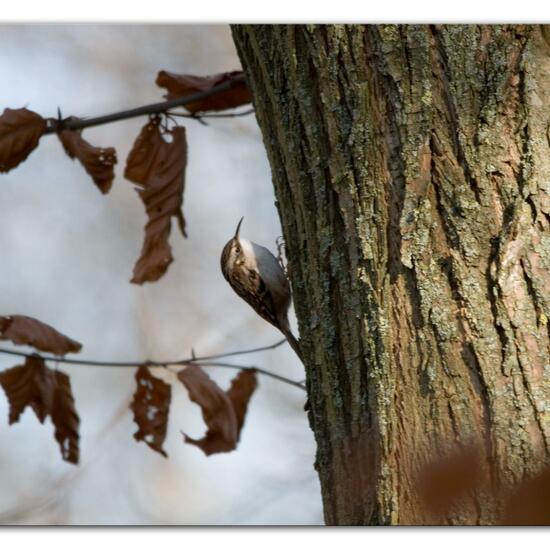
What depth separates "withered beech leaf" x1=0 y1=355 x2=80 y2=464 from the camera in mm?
1749

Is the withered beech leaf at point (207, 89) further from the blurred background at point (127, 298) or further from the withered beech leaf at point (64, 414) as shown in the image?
the withered beech leaf at point (64, 414)

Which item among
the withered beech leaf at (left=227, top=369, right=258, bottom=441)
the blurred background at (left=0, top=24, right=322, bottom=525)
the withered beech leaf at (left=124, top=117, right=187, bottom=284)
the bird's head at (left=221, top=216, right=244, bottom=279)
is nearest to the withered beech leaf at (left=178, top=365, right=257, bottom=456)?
the withered beech leaf at (left=227, top=369, right=258, bottom=441)

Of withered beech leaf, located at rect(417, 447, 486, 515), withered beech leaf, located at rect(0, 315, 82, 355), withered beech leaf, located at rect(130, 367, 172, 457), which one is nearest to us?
withered beech leaf, located at rect(417, 447, 486, 515)

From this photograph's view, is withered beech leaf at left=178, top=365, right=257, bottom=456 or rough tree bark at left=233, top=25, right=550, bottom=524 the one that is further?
withered beech leaf at left=178, top=365, right=257, bottom=456

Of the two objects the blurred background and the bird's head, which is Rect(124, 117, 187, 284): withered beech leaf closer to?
the blurred background

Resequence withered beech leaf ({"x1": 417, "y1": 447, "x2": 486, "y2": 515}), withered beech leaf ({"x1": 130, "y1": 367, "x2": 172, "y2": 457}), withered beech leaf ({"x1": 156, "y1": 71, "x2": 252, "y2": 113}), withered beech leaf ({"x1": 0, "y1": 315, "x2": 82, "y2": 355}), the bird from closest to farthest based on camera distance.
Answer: withered beech leaf ({"x1": 417, "y1": 447, "x2": 486, "y2": 515}) < withered beech leaf ({"x1": 0, "y1": 315, "x2": 82, "y2": 355}) < withered beech leaf ({"x1": 130, "y1": 367, "x2": 172, "y2": 457}) < withered beech leaf ({"x1": 156, "y1": 71, "x2": 252, "y2": 113}) < the bird

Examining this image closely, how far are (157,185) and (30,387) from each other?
55cm

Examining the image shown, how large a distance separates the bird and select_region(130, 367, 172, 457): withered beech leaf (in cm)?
51

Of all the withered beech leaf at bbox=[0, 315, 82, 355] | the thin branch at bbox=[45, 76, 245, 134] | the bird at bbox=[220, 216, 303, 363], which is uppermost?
the thin branch at bbox=[45, 76, 245, 134]

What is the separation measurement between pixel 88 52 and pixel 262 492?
122 cm

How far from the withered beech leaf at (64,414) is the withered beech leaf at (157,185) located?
28 centimetres

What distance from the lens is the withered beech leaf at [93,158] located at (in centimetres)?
190
